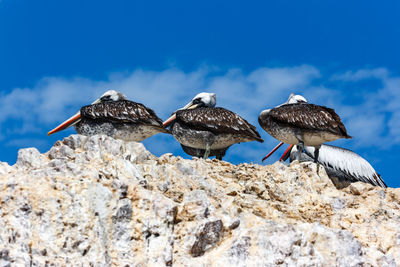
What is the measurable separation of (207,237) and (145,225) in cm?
83

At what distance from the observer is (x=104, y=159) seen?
905cm

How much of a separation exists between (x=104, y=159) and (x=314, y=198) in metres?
3.85

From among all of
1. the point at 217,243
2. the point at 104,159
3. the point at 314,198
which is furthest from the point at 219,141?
the point at 217,243

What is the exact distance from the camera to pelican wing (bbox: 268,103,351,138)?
1403cm

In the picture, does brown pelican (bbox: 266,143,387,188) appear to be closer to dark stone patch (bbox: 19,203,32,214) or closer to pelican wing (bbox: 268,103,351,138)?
pelican wing (bbox: 268,103,351,138)

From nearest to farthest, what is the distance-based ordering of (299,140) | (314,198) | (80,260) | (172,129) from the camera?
(80,260), (314,198), (299,140), (172,129)

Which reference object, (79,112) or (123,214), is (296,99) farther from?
(123,214)

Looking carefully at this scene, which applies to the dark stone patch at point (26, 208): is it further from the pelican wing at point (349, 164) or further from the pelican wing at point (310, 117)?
the pelican wing at point (349, 164)

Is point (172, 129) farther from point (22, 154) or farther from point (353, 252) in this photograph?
point (353, 252)

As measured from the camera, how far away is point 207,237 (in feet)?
24.8

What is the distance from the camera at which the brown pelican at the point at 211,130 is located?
14523mm

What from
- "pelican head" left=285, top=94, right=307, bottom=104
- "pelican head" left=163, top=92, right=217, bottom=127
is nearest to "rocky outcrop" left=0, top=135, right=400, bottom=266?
"pelican head" left=285, top=94, right=307, bottom=104

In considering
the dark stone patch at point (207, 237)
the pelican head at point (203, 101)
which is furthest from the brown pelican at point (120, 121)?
the dark stone patch at point (207, 237)

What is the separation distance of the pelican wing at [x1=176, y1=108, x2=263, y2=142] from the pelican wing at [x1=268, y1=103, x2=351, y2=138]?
0.72 meters
